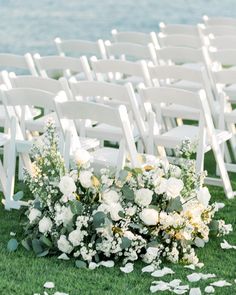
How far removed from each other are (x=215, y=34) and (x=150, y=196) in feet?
17.5

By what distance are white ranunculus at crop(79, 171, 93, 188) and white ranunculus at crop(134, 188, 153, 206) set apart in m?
0.36

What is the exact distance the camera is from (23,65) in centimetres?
962

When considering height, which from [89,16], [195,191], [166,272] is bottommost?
[166,272]

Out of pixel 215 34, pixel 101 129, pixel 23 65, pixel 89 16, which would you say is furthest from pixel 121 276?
pixel 89 16

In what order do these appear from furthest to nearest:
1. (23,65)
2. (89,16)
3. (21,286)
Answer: (89,16) → (23,65) → (21,286)

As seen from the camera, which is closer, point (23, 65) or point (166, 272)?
point (166, 272)

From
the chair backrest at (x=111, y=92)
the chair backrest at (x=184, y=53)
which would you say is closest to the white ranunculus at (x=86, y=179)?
the chair backrest at (x=111, y=92)

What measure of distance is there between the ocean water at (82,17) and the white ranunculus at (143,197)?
1331 cm

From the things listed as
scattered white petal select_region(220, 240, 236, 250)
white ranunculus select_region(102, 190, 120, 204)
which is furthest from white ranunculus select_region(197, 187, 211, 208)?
white ranunculus select_region(102, 190, 120, 204)

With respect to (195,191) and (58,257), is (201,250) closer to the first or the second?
(195,191)

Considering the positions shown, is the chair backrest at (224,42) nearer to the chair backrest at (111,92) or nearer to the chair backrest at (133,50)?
the chair backrest at (133,50)

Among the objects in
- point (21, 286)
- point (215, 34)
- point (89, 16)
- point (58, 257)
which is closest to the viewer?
point (21, 286)

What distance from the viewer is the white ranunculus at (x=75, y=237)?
6.85m

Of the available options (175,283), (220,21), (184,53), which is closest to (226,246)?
(175,283)
